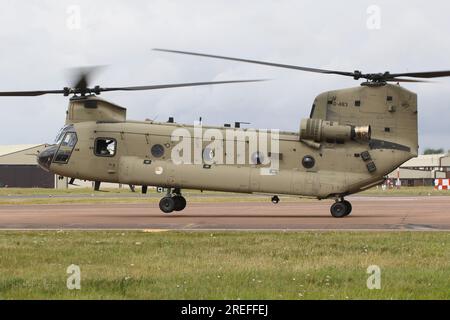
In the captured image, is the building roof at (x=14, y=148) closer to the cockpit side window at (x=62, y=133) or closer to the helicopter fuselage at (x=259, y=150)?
the cockpit side window at (x=62, y=133)

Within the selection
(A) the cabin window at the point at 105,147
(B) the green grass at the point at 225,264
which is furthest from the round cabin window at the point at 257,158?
(B) the green grass at the point at 225,264

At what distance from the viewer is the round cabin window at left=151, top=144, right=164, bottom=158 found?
92.9 ft

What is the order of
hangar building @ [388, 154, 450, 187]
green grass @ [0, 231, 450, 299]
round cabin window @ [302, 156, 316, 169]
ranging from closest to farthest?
green grass @ [0, 231, 450, 299] → round cabin window @ [302, 156, 316, 169] → hangar building @ [388, 154, 450, 187]

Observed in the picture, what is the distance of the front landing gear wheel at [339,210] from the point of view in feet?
91.4

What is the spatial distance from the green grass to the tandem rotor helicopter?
7.61m

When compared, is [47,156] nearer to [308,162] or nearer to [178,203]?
[178,203]

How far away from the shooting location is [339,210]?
27.9 m

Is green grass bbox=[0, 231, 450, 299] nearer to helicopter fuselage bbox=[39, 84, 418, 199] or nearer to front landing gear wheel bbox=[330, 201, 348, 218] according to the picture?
helicopter fuselage bbox=[39, 84, 418, 199]

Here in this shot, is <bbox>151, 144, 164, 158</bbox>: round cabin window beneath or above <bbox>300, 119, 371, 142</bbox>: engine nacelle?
beneath

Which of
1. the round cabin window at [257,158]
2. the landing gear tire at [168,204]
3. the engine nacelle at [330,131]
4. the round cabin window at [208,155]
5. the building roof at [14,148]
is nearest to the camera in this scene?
the engine nacelle at [330,131]

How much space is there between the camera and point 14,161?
366 ft

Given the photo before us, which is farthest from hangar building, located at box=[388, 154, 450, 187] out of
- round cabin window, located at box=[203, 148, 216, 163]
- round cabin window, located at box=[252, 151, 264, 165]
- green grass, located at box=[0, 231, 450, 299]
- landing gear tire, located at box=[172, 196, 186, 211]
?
green grass, located at box=[0, 231, 450, 299]

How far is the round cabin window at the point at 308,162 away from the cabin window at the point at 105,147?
7.47 m

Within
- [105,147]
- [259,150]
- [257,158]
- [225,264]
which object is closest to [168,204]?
[105,147]
